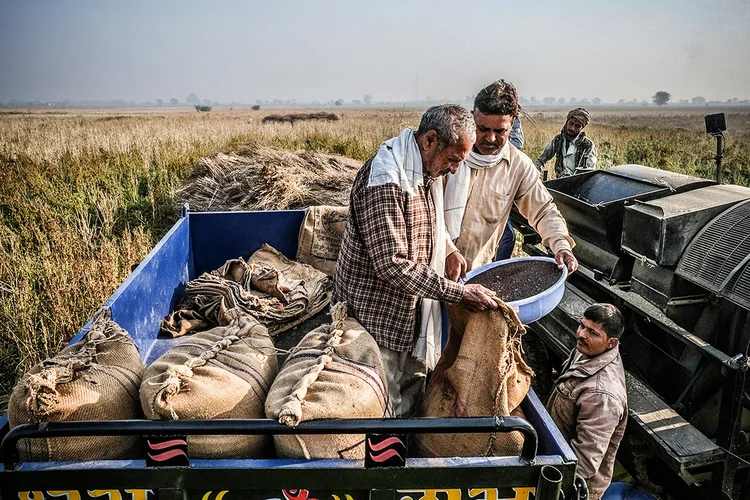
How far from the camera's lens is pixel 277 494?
1.71m

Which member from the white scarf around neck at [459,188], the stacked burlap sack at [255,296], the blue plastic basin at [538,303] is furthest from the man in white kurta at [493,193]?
the stacked burlap sack at [255,296]

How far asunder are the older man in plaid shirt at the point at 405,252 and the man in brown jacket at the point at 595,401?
0.73m

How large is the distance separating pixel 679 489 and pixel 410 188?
8.55 feet

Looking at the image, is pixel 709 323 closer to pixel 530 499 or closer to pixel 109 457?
pixel 530 499

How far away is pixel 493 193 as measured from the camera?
334 centimetres

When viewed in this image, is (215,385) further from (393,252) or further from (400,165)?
(400,165)

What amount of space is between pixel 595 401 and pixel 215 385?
1.73 m

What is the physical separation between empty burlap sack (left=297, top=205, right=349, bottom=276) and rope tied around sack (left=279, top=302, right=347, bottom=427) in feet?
7.24

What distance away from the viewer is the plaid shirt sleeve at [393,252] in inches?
87.6

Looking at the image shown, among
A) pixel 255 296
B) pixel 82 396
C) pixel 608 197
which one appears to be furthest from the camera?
pixel 608 197

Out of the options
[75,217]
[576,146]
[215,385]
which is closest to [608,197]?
[576,146]

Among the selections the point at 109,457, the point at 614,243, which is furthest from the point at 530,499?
the point at 614,243

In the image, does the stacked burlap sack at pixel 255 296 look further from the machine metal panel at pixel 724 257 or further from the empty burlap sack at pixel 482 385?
the machine metal panel at pixel 724 257

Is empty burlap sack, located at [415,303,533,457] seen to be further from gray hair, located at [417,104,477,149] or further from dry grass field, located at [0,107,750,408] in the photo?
dry grass field, located at [0,107,750,408]
